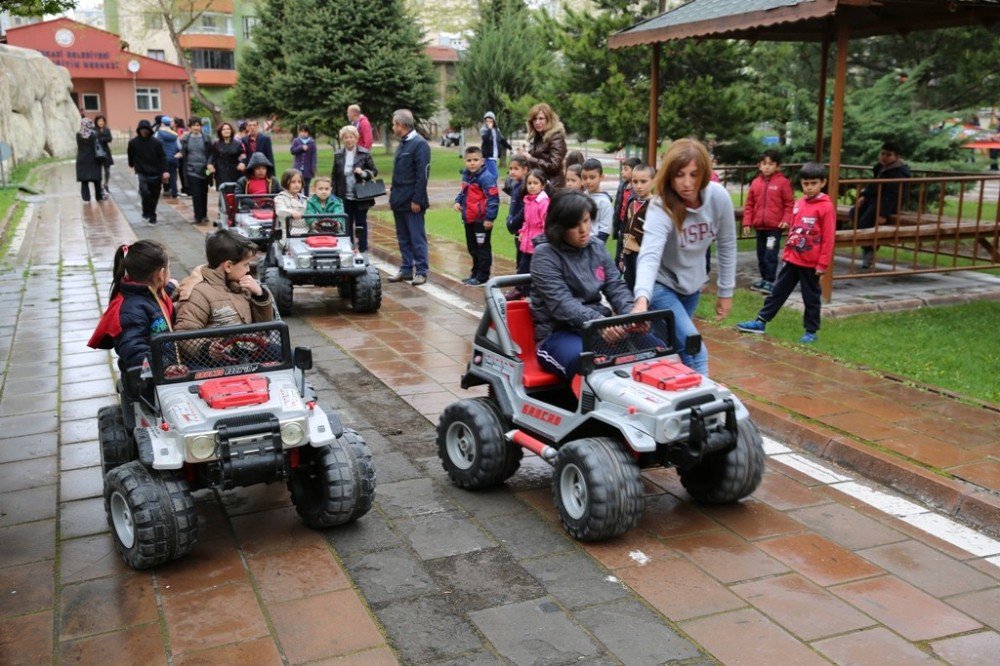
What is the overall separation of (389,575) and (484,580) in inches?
17.1

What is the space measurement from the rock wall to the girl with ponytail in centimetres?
3049

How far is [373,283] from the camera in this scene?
9.92 m

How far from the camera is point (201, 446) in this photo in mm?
4266

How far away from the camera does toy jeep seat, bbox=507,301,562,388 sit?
17.2 ft

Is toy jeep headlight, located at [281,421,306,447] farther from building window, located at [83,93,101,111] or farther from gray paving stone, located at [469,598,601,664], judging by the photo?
building window, located at [83,93,101,111]

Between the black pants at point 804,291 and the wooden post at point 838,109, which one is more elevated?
the wooden post at point 838,109

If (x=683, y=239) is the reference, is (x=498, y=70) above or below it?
above

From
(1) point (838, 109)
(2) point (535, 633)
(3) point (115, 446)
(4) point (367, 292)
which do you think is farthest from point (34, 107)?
(2) point (535, 633)

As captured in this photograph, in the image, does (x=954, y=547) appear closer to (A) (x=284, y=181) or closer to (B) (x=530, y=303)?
(B) (x=530, y=303)

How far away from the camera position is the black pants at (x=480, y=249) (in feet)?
35.7

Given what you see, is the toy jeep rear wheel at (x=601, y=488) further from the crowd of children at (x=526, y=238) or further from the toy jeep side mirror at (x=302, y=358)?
the toy jeep side mirror at (x=302, y=358)

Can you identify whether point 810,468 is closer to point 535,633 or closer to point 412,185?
point 535,633

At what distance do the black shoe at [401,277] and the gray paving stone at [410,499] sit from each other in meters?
6.56

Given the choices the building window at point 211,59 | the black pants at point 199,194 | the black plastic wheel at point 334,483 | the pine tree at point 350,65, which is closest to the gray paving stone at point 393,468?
the black plastic wheel at point 334,483
